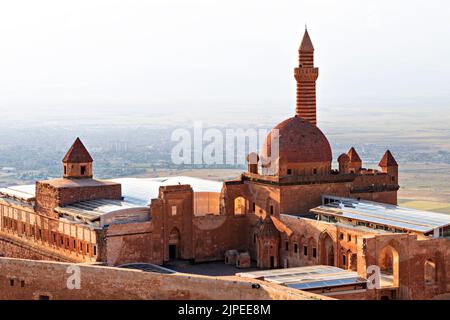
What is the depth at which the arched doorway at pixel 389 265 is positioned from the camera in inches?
A: 1682

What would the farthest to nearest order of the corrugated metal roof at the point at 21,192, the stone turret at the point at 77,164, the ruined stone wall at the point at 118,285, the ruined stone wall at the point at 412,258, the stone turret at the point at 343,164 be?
the corrugated metal roof at the point at 21,192, the stone turret at the point at 77,164, the stone turret at the point at 343,164, the ruined stone wall at the point at 412,258, the ruined stone wall at the point at 118,285

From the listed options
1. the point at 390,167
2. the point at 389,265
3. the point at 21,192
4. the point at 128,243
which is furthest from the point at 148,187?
the point at 389,265

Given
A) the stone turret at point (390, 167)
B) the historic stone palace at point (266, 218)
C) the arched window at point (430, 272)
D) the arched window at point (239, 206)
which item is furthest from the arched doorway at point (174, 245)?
the arched window at point (430, 272)

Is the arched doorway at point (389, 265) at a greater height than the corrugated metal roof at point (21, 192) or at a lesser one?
lesser

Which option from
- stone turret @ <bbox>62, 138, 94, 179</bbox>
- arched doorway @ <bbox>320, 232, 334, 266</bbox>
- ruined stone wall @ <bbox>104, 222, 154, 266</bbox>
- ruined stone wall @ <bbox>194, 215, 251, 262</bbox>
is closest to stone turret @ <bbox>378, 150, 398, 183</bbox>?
ruined stone wall @ <bbox>194, 215, 251, 262</bbox>

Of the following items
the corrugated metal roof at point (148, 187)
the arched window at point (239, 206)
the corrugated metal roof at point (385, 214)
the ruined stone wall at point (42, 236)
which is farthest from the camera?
the corrugated metal roof at point (148, 187)

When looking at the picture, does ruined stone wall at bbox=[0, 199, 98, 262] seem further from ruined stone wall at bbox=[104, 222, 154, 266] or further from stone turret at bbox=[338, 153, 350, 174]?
stone turret at bbox=[338, 153, 350, 174]

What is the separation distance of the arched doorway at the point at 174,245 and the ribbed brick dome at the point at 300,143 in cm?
635

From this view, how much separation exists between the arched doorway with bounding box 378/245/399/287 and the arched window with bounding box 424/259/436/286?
59.8 inches

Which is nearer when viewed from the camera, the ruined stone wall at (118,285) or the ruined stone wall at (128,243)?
the ruined stone wall at (118,285)

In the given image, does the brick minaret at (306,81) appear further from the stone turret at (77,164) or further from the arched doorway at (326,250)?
the stone turret at (77,164)

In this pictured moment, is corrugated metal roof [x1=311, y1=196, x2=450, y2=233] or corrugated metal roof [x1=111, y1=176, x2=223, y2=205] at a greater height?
corrugated metal roof [x1=111, y1=176, x2=223, y2=205]

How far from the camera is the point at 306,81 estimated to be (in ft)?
189

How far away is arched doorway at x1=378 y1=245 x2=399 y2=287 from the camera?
42719 millimetres
